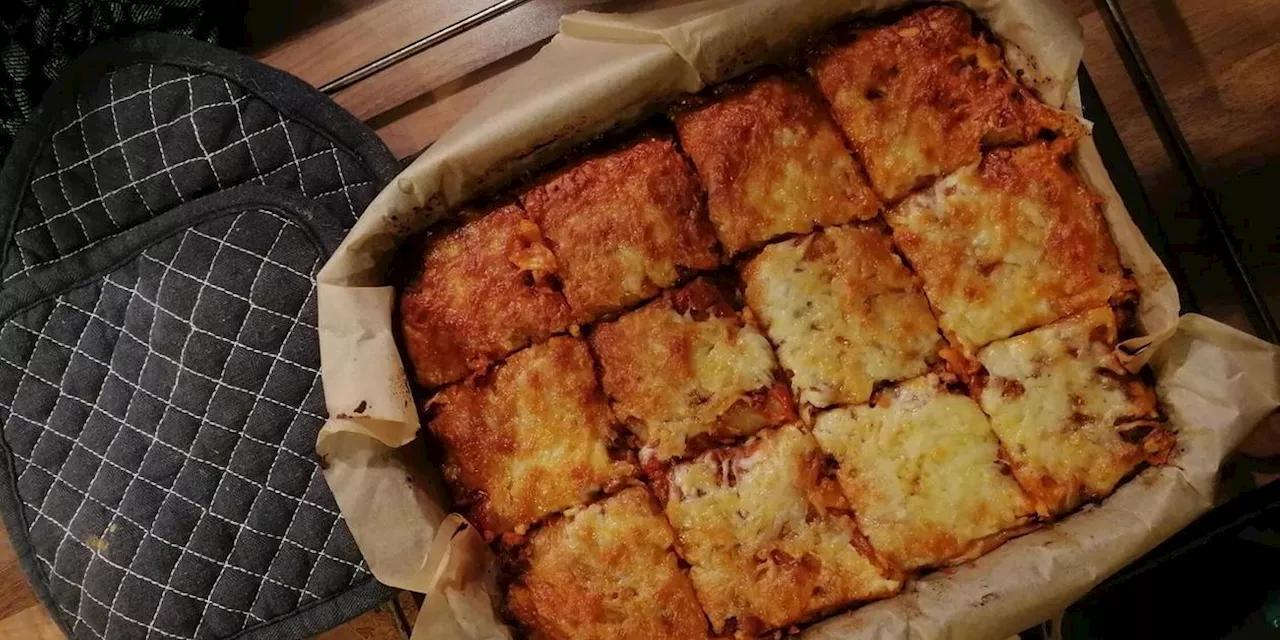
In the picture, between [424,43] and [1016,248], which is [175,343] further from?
[1016,248]

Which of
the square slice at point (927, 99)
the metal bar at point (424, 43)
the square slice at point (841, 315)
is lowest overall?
the square slice at point (841, 315)

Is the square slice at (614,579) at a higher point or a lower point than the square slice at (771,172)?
lower

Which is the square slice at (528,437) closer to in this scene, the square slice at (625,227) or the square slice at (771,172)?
the square slice at (625,227)

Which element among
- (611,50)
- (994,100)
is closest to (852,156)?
(994,100)

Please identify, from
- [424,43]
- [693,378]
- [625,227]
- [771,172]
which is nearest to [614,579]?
[693,378]

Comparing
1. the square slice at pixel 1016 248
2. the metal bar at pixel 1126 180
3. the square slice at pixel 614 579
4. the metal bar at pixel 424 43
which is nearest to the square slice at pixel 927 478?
the square slice at pixel 1016 248

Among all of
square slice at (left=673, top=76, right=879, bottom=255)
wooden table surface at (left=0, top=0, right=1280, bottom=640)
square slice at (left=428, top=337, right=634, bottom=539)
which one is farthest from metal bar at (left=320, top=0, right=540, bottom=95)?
square slice at (left=428, top=337, right=634, bottom=539)

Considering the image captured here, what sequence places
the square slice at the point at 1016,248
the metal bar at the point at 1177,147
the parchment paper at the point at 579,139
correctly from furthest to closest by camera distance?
the metal bar at the point at 1177,147 < the square slice at the point at 1016,248 < the parchment paper at the point at 579,139
